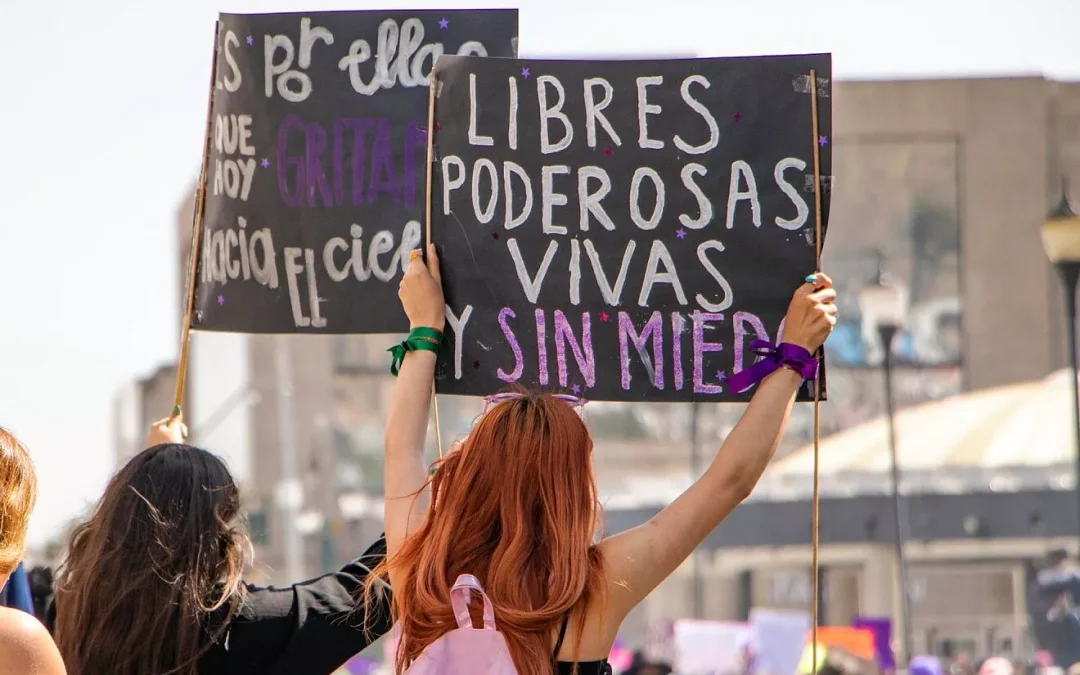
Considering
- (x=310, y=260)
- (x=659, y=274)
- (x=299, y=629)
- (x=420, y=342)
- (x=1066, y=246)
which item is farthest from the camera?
(x=1066, y=246)

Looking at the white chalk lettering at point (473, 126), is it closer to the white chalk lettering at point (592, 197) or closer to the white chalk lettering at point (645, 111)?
the white chalk lettering at point (592, 197)

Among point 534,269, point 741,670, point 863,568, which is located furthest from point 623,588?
point 863,568

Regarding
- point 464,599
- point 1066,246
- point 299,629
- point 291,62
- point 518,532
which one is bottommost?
point 299,629

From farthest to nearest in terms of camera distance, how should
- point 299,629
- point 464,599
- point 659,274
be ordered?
point 659,274
point 299,629
point 464,599

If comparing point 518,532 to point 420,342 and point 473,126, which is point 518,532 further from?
point 473,126

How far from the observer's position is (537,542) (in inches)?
118

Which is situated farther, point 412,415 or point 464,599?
point 412,415

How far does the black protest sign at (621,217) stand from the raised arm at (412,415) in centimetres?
7

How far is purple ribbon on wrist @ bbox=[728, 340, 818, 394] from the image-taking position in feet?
11.3

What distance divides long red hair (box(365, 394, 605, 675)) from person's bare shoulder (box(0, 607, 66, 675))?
635 millimetres

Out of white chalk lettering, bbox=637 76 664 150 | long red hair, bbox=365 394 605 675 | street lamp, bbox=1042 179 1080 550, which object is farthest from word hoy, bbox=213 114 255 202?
street lamp, bbox=1042 179 1080 550

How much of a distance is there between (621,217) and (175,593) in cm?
134

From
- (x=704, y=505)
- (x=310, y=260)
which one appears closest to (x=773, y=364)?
(x=704, y=505)

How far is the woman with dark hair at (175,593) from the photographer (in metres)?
3.42
